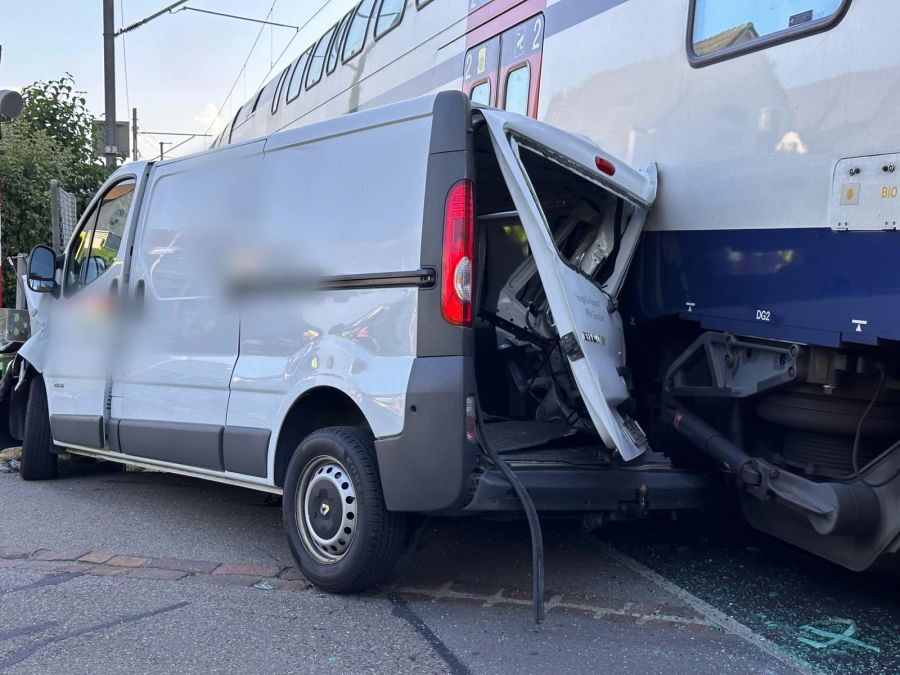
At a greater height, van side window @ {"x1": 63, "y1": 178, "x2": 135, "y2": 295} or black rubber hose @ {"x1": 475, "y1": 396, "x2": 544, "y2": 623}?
van side window @ {"x1": 63, "y1": 178, "x2": 135, "y2": 295}

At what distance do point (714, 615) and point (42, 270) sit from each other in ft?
16.9

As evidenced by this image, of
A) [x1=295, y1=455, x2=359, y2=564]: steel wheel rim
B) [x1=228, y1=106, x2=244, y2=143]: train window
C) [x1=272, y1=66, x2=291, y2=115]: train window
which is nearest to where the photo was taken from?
[x1=295, y1=455, x2=359, y2=564]: steel wheel rim

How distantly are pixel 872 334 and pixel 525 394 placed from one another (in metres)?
2.21

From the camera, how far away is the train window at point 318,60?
36.8 feet

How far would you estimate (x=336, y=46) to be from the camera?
10695 millimetres

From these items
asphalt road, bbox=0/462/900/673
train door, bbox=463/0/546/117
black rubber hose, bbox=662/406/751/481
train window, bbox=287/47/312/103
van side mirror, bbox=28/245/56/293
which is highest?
train window, bbox=287/47/312/103

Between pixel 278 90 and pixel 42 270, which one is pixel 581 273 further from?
pixel 278 90

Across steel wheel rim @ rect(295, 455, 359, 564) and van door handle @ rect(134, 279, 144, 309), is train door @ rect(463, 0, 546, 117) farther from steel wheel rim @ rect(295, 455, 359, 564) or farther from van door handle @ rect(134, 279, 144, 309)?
steel wheel rim @ rect(295, 455, 359, 564)

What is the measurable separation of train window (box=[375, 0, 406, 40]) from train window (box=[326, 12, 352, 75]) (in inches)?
57.5

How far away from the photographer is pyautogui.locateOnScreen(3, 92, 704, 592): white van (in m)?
3.80

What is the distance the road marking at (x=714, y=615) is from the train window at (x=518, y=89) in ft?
9.83

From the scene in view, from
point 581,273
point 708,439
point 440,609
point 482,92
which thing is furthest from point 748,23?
point 440,609

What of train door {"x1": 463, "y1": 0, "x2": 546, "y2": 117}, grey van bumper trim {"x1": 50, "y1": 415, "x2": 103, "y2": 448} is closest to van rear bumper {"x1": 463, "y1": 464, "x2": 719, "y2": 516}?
train door {"x1": 463, "y1": 0, "x2": 546, "y2": 117}

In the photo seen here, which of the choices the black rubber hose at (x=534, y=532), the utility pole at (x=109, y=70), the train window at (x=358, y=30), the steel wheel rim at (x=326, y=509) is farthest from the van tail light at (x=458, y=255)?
the utility pole at (x=109, y=70)
